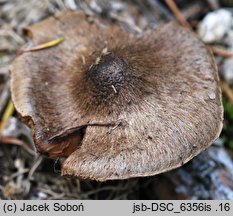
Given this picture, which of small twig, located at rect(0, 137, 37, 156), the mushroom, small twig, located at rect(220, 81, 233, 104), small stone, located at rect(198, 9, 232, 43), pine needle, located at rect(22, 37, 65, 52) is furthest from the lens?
small stone, located at rect(198, 9, 232, 43)

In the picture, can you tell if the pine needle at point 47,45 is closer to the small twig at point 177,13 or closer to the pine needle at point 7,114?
the pine needle at point 7,114

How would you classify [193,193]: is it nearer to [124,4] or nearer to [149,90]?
[149,90]

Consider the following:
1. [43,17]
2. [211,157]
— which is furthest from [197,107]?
[43,17]

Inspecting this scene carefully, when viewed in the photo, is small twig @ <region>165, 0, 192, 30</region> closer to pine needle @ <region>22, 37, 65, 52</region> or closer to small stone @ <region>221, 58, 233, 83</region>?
small stone @ <region>221, 58, 233, 83</region>

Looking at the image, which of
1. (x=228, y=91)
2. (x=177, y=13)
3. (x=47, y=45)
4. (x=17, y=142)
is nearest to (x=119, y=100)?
(x=47, y=45)

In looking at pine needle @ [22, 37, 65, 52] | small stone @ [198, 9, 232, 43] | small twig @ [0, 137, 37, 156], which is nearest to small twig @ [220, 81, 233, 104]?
small stone @ [198, 9, 232, 43]

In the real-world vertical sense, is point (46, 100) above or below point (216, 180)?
above
